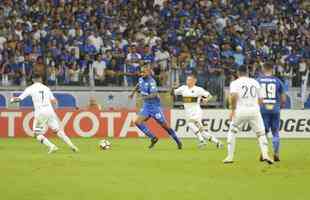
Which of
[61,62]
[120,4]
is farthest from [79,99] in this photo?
[120,4]

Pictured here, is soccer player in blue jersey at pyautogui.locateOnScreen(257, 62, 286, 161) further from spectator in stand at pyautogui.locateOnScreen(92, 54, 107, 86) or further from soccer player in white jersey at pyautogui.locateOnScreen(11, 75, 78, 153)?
spectator in stand at pyautogui.locateOnScreen(92, 54, 107, 86)

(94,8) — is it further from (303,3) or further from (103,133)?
(303,3)

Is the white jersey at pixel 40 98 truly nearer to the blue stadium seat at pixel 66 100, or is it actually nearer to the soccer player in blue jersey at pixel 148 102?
the soccer player in blue jersey at pixel 148 102

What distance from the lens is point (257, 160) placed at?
785 inches

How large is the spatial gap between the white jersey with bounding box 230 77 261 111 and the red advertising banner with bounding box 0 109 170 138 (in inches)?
505

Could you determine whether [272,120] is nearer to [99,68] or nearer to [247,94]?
[247,94]

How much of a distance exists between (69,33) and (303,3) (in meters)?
13.5

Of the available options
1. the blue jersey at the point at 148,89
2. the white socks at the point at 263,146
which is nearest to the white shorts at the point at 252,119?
the white socks at the point at 263,146

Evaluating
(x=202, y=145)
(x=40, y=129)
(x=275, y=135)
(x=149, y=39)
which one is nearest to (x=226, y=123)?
(x=149, y=39)

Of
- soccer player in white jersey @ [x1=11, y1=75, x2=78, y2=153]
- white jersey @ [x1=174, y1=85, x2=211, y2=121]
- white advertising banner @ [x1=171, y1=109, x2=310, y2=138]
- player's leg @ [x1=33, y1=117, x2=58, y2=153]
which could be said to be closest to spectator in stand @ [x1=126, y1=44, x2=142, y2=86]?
white advertising banner @ [x1=171, y1=109, x2=310, y2=138]

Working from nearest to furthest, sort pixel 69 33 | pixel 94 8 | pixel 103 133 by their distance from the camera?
pixel 103 133, pixel 69 33, pixel 94 8

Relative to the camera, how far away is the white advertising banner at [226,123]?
104 feet

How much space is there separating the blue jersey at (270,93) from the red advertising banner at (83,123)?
40.1ft

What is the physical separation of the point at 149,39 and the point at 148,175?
62.8ft
